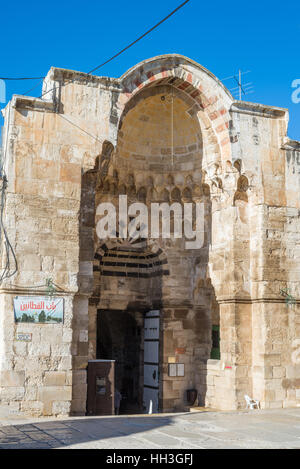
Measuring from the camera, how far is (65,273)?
32.8 feet

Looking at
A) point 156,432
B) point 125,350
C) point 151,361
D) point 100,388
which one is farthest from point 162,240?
point 156,432

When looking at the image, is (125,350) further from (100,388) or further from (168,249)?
(100,388)

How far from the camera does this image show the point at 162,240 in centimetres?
1322

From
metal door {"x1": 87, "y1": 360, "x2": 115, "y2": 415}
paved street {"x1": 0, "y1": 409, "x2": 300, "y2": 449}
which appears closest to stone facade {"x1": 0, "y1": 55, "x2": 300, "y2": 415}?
metal door {"x1": 87, "y1": 360, "x2": 115, "y2": 415}

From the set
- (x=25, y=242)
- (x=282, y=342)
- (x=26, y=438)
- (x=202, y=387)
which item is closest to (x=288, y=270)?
(x=282, y=342)

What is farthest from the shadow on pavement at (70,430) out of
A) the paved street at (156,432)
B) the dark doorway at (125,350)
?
the dark doorway at (125,350)

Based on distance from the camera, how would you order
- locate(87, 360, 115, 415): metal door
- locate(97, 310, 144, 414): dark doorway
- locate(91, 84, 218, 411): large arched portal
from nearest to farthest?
1. locate(87, 360, 115, 415): metal door
2. locate(91, 84, 218, 411): large arched portal
3. locate(97, 310, 144, 414): dark doorway

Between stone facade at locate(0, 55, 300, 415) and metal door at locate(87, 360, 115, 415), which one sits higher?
stone facade at locate(0, 55, 300, 415)

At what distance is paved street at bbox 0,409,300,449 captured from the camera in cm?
664

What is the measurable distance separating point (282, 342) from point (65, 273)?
184 inches

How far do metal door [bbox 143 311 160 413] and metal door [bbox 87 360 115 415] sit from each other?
2.72m

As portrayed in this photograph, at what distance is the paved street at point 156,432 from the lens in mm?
6637

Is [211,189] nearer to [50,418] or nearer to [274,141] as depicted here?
[274,141]

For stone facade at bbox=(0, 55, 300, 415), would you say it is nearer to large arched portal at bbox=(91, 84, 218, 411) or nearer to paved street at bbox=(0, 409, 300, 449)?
large arched portal at bbox=(91, 84, 218, 411)
